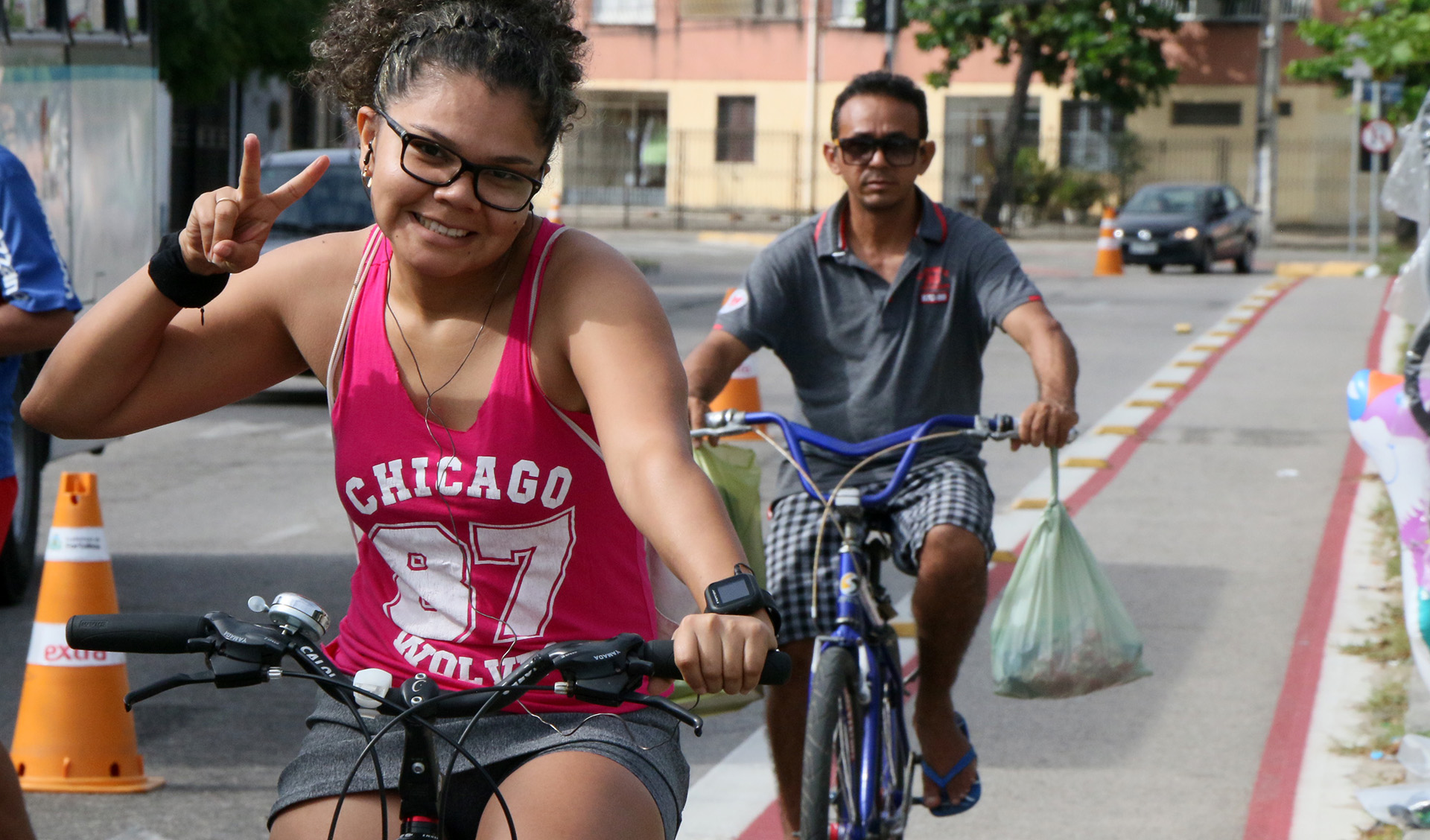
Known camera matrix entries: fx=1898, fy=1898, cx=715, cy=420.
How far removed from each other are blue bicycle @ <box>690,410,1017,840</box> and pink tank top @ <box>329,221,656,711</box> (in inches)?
62.5

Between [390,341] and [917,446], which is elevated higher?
[390,341]

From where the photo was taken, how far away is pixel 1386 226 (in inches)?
1793

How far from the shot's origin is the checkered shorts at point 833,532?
4.42 m

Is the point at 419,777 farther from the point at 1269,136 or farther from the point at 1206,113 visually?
the point at 1206,113

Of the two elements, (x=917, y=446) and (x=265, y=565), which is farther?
(x=265, y=565)

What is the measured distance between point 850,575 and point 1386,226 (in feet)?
146

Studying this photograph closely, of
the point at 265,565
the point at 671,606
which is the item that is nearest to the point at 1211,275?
the point at 265,565

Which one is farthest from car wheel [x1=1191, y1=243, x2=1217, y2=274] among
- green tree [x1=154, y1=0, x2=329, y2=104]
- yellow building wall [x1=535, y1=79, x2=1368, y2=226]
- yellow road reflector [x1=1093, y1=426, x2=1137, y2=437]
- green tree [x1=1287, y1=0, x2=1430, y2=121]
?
yellow road reflector [x1=1093, y1=426, x2=1137, y2=437]

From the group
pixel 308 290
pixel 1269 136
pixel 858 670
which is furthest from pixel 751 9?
pixel 308 290

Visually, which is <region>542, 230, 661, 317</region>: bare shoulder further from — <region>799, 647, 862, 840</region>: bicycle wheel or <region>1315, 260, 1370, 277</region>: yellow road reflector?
<region>1315, 260, 1370, 277</region>: yellow road reflector

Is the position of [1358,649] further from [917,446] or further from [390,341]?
[390,341]

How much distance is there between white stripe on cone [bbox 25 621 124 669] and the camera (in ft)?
17.5

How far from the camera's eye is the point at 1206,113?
46250mm

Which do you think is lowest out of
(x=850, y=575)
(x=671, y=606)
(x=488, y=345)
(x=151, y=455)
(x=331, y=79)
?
(x=151, y=455)
